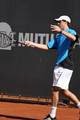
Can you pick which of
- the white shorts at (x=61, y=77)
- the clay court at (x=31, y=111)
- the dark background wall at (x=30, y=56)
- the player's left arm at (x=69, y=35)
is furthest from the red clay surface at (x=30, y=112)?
the player's left arm at (x=69, y=35)

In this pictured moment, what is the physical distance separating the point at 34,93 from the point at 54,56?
2.80ft

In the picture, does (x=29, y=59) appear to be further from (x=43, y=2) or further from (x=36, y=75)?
(x=43, y=2)

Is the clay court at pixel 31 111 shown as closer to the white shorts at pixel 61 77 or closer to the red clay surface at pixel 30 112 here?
the red clay surface at pixel 30 112

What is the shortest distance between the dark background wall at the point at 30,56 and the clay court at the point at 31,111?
0.22 metres

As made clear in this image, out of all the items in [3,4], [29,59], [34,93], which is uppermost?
[3,4]

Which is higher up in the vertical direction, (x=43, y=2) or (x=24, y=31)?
(x=43, y=2)

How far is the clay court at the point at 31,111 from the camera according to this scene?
26.8 ft

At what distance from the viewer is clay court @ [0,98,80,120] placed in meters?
8.16

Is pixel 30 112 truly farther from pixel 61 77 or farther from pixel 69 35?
pixel 69 35

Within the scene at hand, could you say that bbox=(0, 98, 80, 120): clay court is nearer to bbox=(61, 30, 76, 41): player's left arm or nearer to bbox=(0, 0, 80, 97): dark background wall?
bbox=(0, 0, 80, 97): dark background wall

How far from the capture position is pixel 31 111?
879 centimetres

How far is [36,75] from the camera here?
9547 mm

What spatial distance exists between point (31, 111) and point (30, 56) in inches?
50.0

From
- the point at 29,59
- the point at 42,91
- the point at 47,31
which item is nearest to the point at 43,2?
the point at 47,31
